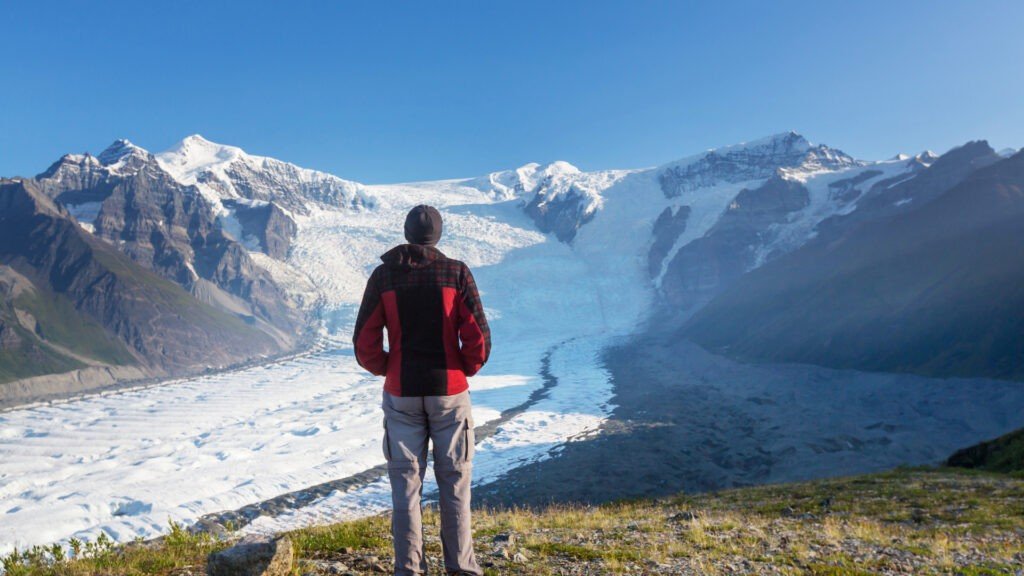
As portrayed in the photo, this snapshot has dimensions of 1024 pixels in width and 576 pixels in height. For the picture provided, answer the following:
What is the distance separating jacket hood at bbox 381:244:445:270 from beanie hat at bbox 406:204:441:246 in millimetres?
133

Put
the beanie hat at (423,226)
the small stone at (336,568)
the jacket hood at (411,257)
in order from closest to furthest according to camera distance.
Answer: the jacket hood at (411,257) → the beanie hat at (423,226) → the small stone at (336,568)

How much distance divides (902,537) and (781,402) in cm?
6154

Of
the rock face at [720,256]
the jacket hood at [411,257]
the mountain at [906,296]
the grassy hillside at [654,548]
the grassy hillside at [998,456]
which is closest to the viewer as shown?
the jacket hood at [411,257]

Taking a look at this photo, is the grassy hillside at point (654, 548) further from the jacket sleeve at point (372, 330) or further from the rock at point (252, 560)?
the jacket sleeve at point (372, 330)

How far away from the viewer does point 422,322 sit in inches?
189

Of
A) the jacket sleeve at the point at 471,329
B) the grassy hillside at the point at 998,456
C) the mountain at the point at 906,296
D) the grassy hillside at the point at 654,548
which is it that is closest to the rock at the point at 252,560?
the grassy hillside at the point at 654,548

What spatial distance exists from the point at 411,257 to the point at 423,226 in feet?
1.08

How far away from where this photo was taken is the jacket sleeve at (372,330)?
190 inches

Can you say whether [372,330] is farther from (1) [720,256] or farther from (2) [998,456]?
(1) [720,256]

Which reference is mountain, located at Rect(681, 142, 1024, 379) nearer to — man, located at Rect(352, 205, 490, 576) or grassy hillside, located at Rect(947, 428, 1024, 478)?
grassy hillside, located at Rect(947, 428, 1024, 478)

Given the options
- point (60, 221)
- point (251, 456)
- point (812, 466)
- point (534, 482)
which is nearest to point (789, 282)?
point (812, 466)

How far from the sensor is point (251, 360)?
154250 millimetres

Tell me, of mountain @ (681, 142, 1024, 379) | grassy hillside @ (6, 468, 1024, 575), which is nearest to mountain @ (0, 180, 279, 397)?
mountain @ (681, 142, 1024, 379)

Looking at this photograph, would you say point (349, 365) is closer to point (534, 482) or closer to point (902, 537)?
point (534, 482)
